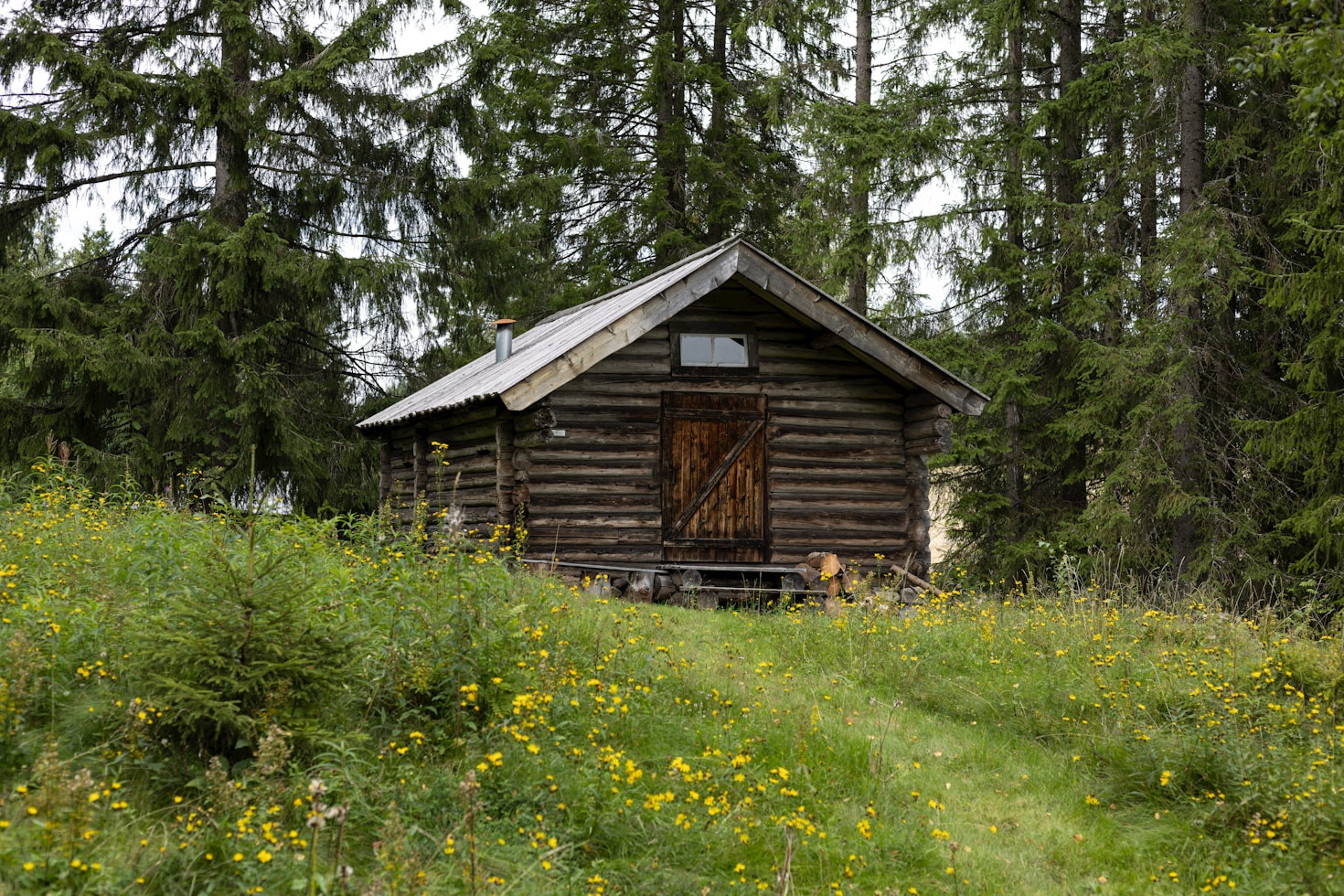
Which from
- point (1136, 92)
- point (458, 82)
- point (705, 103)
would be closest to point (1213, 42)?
point (1136, 92)

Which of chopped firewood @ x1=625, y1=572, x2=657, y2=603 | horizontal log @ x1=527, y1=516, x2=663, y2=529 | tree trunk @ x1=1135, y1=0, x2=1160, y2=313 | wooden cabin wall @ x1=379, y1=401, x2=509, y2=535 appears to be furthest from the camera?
tree trunk @ x1=1135, y1=0, x2=1160, y2=313

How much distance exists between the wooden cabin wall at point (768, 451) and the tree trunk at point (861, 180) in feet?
21.1

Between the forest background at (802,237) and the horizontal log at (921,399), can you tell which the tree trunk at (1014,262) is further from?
the horizontal log at (921,399)

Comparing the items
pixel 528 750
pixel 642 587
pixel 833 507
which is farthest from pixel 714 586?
pixel 528 750

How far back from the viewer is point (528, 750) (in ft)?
17.6

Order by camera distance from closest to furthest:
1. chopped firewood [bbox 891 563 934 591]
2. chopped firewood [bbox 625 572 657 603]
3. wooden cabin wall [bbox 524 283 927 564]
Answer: chopped firewood [bbox 625 572 657 603] < wooden cabin wall [bbox 524 283 927 564] < chopped firewood [bbox 891 563 934 591]

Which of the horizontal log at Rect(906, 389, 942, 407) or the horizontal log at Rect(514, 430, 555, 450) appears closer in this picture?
the horizontal log at Rect(514, 430, 555, 450)

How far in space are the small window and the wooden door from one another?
0.44m

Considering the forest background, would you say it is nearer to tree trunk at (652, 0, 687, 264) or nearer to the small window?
tree trunk at (652, 0, 687, 264)

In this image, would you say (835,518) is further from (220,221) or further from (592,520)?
(220,221)

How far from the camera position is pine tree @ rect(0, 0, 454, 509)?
1742 centimetres

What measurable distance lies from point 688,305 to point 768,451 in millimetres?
2201

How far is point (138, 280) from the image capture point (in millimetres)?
19344

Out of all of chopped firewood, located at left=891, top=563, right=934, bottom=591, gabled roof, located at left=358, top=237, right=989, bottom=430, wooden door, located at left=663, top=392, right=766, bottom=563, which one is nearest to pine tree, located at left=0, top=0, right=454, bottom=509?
gabled roof, located at left=358, top=237, right=989, bottom=430
